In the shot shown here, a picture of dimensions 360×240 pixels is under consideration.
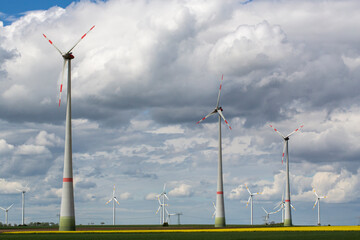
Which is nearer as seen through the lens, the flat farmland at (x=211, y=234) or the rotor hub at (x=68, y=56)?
the flat farmland at (x=211, y=234)

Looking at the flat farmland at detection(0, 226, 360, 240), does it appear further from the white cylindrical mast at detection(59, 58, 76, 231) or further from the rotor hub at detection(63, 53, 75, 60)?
the rotor hub at detection(63, 53, 75, 60)

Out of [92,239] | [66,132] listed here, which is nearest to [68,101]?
[66,132]

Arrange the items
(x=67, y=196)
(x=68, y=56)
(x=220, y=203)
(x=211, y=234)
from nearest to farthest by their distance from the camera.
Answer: (x=211, y=234) < (x=67, y=196) < (x=68, y=56) < (x=220, y=203)

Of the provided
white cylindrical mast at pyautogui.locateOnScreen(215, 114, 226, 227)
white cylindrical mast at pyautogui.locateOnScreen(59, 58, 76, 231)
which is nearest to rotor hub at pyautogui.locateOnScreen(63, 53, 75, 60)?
white cylindrical mast at pyautogui.locateOnScreen(59, 58, 76, 231)

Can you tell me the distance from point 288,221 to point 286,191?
874 centimetres

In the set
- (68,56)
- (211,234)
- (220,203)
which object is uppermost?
(68,56)

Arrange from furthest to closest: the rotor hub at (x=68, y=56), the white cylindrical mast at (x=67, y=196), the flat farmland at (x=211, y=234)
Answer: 1. the rotor hub at (x=68, y=56)
2. the white cylindrical mast at (x=67, y=196)
3. the flat farmland at (x=211, y=234)

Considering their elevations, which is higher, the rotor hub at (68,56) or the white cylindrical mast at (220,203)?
the rotor hub at (68,56)

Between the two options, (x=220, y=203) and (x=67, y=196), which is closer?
(x=67, y=196)

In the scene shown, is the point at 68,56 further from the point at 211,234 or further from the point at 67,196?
the point at 211,234

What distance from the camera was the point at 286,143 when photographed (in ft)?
595

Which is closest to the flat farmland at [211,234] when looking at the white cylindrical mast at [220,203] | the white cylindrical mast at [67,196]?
the white cylindrical mast at [67,196]

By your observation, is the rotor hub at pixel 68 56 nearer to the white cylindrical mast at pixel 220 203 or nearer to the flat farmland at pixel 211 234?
the flat farmland at pixel 211 234

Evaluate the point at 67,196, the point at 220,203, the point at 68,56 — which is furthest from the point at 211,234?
the point at 220,203
